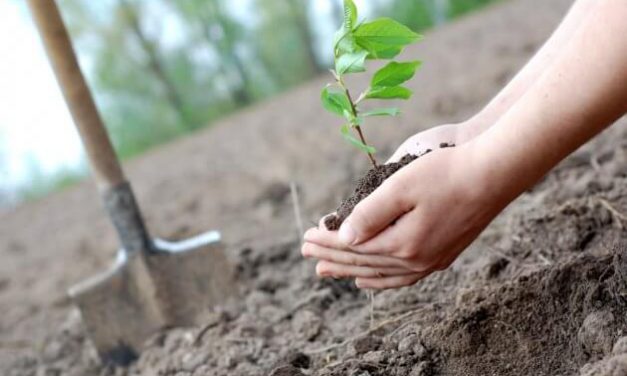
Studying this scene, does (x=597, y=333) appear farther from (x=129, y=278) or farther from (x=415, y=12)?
(x=415, y=12)

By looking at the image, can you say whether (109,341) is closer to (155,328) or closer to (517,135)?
(155,328)

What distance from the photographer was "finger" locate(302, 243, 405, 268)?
1.07 meters

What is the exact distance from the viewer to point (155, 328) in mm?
2004

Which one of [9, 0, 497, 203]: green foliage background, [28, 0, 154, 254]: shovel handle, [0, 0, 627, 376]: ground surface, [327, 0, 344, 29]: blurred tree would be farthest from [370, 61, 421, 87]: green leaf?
[327, 0, 344, 29]: blurred tree

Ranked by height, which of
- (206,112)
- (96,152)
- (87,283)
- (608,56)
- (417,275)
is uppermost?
(608,56)

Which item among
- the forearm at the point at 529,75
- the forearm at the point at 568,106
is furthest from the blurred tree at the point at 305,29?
the forearm at the point at 568,106

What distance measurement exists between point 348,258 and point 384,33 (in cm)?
34

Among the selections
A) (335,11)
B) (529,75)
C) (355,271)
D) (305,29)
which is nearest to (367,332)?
(355,271)

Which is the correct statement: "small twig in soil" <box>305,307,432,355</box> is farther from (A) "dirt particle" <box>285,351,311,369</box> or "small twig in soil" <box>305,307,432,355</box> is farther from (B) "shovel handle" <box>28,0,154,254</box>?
(B) "shovel handle" <box>28,0,154,254</box>

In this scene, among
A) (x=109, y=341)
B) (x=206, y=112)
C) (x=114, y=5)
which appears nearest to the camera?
(x=109, y=341)

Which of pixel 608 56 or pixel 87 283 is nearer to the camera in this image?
pixel 608 56

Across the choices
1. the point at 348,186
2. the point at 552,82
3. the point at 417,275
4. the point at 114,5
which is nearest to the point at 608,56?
the point at 552,82

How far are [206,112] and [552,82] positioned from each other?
6.78 metres

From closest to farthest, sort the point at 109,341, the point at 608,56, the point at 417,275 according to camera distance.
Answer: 1. the point at 608,56
2. the point at 417,275
3. the point at 109,341
